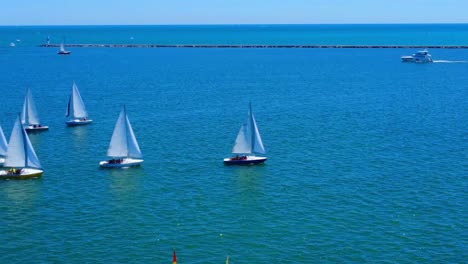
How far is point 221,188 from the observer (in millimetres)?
71625

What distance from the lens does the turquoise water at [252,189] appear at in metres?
54.7

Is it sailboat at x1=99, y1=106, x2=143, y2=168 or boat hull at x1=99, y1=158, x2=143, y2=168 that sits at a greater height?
sailboat at x1=99, y1=106, x2=143, y2=168

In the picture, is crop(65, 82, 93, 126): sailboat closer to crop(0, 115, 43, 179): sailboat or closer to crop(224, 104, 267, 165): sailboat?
crop(0, 115, 43, 179): sailboat

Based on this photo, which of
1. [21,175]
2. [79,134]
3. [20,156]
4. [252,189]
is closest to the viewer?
[252,189]

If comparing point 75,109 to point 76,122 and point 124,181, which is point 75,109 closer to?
point 76,122

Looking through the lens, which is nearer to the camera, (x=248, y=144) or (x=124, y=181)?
(x=124, y=181)

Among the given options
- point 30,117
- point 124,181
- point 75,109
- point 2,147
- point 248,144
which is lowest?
point 124,181

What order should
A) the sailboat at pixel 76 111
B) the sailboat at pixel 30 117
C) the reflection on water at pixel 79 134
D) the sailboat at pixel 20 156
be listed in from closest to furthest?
the sailboat at pixel 20 156
the reflection on water at pixel 79 134
the sailboat at pixel 30 117
the sailboat at pixel 76 111

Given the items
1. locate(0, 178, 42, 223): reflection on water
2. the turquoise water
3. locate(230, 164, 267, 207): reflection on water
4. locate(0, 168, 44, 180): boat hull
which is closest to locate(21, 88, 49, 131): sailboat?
the turquoise water

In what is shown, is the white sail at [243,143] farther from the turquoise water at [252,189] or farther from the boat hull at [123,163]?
the boat hull at [123,163]

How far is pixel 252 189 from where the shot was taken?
71562mm

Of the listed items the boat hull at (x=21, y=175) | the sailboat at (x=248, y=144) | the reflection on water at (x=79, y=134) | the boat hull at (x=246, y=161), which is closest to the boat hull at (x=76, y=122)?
the reflection on water at (x=79, y=134)

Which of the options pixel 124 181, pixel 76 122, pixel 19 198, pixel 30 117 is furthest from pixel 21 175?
pixel 76 122

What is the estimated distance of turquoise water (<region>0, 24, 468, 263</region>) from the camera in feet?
179
